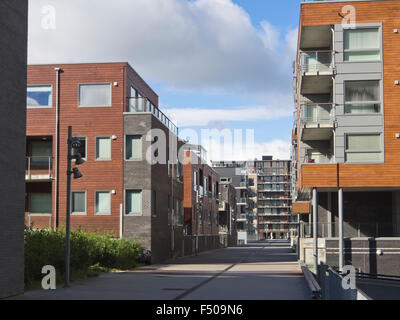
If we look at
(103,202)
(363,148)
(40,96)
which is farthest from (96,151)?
(363,148)

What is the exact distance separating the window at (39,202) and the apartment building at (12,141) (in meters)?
19.2

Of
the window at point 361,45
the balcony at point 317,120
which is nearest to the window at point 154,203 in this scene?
the balcony at point 317,120

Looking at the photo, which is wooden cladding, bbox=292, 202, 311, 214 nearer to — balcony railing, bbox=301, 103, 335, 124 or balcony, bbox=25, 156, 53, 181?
balcony railing, bbox=301, 103, 335, 124

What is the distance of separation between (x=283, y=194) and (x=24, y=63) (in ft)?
579

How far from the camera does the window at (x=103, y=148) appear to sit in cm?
3384

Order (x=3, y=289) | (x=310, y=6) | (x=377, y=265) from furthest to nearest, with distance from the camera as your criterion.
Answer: (x=310, y=6) < (x=377, y=265) < (x=3, y=289)

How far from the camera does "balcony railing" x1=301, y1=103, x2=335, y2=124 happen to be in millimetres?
32062

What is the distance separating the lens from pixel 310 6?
104ft

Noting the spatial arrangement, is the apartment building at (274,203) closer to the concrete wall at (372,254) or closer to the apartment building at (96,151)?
the apartment building at (96,151)

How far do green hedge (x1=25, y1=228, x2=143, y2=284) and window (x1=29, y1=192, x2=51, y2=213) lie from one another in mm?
6859

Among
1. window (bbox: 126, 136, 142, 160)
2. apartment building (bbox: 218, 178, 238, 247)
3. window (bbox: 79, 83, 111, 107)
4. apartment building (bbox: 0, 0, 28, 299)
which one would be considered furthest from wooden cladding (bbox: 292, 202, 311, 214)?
apartment building (bbox: 218, 178, 238, 247)
